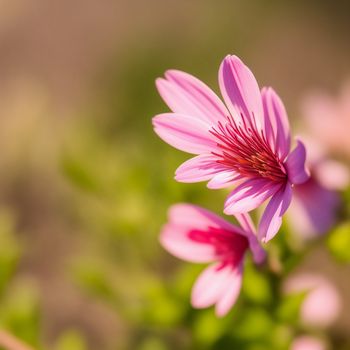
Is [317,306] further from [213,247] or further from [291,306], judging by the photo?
[213,247]

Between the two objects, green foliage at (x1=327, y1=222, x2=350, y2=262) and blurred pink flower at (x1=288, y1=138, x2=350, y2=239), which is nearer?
green foliage at (x1=327, y1=222, x2=350, y2=262)

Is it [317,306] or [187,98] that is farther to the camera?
[317,306]

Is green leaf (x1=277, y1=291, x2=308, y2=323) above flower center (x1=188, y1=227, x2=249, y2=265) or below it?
below

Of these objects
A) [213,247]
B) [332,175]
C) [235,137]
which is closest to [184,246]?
[213,247]

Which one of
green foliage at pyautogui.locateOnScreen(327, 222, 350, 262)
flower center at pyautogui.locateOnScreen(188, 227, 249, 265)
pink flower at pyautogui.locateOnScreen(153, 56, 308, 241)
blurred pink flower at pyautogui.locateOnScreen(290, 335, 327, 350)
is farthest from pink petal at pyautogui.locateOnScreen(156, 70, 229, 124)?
blurred pink flower at pyautogui.locateOnScreen(290, 335, 327, 350)

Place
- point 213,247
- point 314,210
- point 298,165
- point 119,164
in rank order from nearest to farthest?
point 298,165 < point 213,247 < point 314,210 < point 119,164

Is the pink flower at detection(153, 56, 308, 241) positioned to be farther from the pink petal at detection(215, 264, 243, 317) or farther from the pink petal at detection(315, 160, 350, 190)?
the pink petal at detection(315, 160, 350, 190)

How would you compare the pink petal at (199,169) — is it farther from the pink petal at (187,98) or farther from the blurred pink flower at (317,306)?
the blurred pink flower at (317,306)

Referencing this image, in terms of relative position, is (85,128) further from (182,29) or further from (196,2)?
(196,2)
